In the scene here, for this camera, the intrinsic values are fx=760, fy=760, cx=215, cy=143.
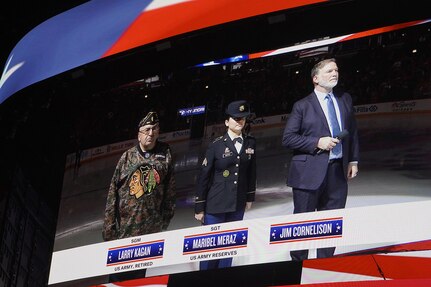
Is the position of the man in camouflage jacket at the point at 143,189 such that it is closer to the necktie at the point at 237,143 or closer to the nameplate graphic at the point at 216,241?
the nameplate graphic at the point at 216,241

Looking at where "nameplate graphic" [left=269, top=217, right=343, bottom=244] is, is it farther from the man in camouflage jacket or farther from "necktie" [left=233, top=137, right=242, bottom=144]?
the man in camouflage jacket

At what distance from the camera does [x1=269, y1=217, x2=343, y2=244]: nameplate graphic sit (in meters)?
4.04

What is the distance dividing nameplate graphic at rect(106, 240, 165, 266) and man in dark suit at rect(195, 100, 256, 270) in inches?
12.0

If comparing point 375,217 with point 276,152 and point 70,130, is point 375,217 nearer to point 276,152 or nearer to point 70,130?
point 276,152

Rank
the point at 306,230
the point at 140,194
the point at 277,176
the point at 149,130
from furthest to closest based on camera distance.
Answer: the point at 149,130 < the point at 140,194 < the point at 277,176 < the point at 306,230

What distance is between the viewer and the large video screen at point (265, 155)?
4.00m

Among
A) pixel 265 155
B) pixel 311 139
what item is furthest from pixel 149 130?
pixel 311 139

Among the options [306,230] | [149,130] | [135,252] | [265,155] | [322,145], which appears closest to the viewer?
[306,230]

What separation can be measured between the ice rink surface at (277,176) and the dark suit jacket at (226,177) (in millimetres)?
55

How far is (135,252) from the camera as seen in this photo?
462 cm

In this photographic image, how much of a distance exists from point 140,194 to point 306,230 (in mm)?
1215

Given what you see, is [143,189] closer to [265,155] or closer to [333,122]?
[265,155]

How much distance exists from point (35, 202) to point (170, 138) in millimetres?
1331

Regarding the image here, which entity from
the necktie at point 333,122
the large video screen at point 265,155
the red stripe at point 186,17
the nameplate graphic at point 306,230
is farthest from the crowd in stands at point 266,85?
the nameplate graphic at point 306,230
